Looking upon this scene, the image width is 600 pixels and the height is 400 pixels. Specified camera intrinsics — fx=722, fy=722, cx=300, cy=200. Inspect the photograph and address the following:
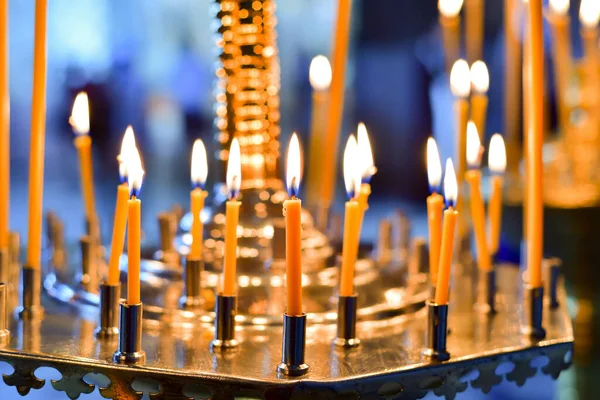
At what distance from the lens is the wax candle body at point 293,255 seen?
1.48ft

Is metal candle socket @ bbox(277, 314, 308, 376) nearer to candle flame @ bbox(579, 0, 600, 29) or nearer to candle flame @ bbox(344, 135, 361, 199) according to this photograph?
candle flame @ bbox(344, 135, 361, 199)

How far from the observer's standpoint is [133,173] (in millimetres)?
480

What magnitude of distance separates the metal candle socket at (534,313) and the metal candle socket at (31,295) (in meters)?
0.38

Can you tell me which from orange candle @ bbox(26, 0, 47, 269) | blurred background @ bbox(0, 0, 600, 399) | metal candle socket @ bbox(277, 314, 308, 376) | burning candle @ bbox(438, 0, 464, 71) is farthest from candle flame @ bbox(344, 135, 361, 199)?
blurred background @ bbox(0, 0, 600, 399)

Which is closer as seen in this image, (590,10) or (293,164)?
(293,164)

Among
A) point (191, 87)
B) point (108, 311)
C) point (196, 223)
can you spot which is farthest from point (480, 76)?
point (191, 87)

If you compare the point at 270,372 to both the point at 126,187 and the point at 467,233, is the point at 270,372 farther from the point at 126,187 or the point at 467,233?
the point at 467,233

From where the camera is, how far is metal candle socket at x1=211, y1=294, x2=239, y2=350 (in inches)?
19.4

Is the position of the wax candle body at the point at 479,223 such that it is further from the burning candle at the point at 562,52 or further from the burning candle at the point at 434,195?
the burning candle at the point at 562,52

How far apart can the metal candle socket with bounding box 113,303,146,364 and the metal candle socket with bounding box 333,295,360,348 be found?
5.5 inches

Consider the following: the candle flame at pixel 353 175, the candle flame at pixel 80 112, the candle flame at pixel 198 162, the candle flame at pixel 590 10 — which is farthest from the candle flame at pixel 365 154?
the candle flame at pixel 590 10

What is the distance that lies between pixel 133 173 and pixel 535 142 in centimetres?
29

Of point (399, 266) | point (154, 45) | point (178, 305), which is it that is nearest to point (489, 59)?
point (154, 45)

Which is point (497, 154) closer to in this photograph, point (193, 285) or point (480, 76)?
point (480, 76)
